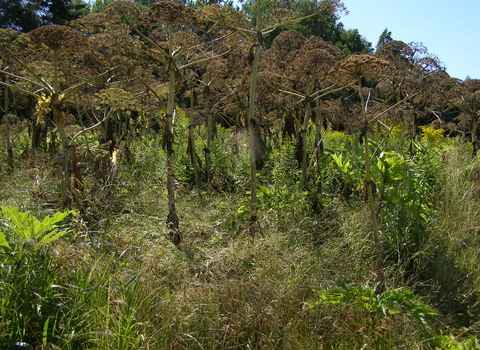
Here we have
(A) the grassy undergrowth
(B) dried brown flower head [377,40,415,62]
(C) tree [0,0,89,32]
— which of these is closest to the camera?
(A) the grassy undergrowth

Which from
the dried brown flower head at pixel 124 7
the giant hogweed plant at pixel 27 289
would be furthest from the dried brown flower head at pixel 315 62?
the giant hogweed plant at pixel 27 289

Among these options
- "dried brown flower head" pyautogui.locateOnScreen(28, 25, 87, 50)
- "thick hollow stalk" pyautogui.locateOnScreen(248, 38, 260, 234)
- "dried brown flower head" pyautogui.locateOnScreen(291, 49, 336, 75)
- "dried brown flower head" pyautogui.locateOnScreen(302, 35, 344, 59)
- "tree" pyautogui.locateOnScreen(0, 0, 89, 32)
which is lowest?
"thick hollow stalk" pyautogui.locateOnScreen(248, 38, 260, 234)

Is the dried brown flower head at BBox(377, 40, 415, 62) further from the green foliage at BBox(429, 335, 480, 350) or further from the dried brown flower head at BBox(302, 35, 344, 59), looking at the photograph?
the green foliage at BBox(429, 335, 480, 350)

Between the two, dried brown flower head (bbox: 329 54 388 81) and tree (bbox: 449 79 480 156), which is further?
tree (bbox: 449 79 480 156)

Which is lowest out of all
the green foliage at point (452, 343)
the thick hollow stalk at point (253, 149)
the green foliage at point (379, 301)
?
the green foliage at point (452, 343)

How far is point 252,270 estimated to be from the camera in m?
3.64

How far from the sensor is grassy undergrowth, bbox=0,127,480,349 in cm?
280

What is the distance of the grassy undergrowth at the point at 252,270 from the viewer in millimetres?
2801

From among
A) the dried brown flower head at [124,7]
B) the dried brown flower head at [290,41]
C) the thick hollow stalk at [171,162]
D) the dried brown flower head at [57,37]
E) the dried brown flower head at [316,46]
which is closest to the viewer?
the dried brown flower head at [57,37]

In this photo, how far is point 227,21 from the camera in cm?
430

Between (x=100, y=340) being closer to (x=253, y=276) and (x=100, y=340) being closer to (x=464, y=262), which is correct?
(x=253, y=276)

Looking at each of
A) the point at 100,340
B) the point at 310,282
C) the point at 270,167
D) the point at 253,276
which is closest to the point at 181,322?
the point at 100,340

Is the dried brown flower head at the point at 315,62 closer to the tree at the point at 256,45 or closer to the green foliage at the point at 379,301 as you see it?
the tree at the point at 256,45

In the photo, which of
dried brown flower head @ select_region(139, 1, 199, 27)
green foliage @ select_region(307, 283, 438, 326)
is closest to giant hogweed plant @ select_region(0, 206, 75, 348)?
green foliage @ select_region(307, 283, 438, 326)
